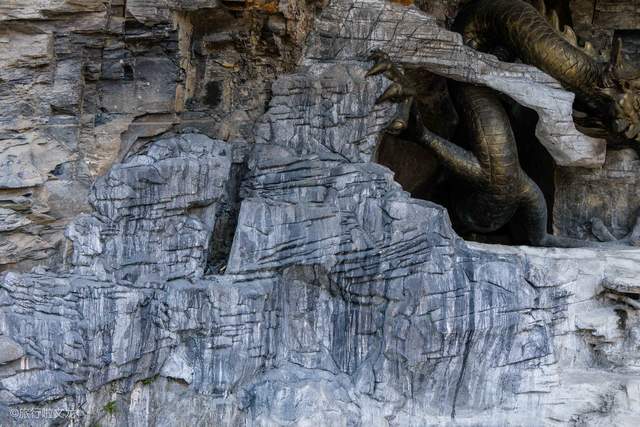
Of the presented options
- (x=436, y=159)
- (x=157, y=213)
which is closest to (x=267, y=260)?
(x=157, y=213)

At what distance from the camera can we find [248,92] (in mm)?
4461

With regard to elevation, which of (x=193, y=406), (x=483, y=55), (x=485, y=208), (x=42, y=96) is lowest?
(x=193, y=406)

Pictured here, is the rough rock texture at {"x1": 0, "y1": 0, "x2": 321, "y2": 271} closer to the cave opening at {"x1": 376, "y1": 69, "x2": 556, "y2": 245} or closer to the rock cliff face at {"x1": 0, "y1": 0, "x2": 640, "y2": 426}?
the rock cliff face at {"x1": 0, "y1": 0, "x2": 640, "y2": 426}

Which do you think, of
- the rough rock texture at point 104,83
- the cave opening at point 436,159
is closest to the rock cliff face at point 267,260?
the rough rock texture at point 104,83

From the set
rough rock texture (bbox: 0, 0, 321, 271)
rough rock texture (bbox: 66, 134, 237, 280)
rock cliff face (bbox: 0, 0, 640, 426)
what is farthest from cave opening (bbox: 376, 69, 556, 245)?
rough rock texture (bbox: 66, 134, 237, 280)

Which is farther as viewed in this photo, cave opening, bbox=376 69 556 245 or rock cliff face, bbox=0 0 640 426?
cave opening, bbox=376 69 556 245

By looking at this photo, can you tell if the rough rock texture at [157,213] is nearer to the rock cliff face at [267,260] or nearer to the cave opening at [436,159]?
the rock cliff face at [267,260]

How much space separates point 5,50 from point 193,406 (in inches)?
76.1

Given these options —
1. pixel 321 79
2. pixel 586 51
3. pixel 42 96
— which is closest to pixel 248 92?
pixel 321 79

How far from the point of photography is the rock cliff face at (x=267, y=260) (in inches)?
159

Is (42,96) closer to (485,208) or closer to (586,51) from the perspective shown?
(485,208)

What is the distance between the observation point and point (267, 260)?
4.31m

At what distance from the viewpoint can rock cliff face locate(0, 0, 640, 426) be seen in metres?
4.03

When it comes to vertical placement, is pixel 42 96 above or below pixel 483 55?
below
